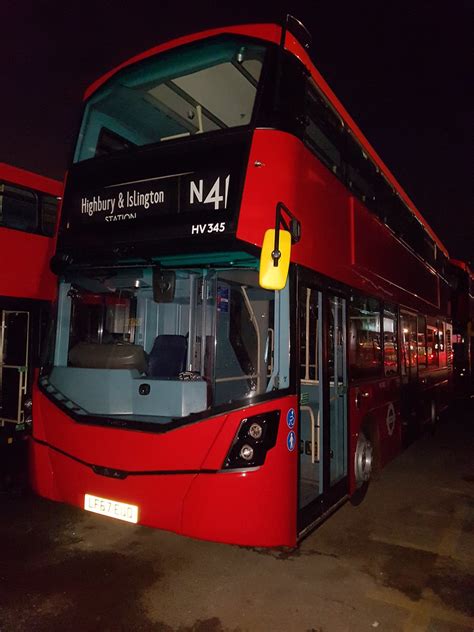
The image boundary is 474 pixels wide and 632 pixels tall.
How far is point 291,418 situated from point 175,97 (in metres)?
3.54

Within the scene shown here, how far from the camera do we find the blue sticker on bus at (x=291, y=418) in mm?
3562

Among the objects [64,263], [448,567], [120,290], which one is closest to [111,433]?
[64,263]

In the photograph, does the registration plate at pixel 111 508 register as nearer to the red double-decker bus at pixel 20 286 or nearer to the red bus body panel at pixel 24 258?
the red double-decker bus at pixel 20 286

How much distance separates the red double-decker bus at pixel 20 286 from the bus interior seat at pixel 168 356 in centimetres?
302

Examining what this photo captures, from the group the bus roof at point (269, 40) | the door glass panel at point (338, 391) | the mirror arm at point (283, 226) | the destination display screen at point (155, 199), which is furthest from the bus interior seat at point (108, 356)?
the bus roof at point (269, 40)

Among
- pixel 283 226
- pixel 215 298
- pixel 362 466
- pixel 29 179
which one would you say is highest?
pixel 29 179

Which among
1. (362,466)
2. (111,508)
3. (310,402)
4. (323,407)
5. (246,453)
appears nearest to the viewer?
(246,453)

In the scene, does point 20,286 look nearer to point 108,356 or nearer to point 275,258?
point 108,356

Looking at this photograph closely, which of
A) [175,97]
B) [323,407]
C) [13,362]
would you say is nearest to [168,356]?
[323,407]

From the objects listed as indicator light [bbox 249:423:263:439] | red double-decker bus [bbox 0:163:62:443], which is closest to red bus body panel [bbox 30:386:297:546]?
indicator light [bbox 249:423:263:439]

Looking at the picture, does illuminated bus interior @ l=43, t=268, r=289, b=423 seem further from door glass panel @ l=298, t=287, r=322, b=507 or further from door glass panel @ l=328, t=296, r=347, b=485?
door glass panel @ l=328, t=296, r=347, b=485

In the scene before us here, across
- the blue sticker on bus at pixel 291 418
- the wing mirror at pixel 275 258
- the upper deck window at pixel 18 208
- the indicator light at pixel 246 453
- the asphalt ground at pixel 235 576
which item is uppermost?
the upper deck window at pixel 18 208

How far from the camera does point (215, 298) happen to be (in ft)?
15.4

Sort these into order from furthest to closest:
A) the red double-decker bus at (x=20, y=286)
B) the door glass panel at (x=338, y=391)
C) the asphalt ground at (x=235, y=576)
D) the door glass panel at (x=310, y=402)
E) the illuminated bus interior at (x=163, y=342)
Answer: the red double-decker bus at (x=20, y=286)
the door glass panel at (x=338, y=391)
the door glass panel at (x=310, y=402)
the illuminated bus interior at (x=163, y=342)
the asphalt ground at (x=235, y=576)
